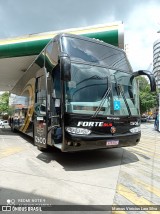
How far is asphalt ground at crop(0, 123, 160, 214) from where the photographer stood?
3873mm

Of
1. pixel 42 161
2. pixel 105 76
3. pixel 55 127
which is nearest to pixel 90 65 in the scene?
pixel 105 76

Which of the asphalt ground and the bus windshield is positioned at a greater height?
the bus windshield

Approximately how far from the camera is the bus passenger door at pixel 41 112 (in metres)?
6.53

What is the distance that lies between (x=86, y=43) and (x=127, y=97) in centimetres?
188

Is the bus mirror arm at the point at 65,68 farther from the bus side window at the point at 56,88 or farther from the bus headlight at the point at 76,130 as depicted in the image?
the bus headlight at the point at 76,130

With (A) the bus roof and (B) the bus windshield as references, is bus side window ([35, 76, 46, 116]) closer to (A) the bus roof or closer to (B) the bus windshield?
(B) the bus windshield

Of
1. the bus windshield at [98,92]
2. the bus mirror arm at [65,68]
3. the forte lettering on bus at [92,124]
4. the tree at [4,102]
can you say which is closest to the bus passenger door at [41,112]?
the bus windshield at [98,92]

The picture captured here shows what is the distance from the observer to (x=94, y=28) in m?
11.3

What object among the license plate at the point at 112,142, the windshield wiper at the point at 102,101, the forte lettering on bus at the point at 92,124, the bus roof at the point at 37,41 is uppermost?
the bus roof at the point at 37,41

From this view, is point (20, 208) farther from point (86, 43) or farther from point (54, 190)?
point (86, 43)

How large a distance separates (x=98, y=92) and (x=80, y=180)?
2.20 metres

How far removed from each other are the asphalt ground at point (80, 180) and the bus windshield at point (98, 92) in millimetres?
1417

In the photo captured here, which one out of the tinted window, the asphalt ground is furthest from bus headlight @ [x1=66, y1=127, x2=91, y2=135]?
the tinted window

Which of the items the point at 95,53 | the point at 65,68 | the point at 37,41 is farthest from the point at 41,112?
the point at 37,41
